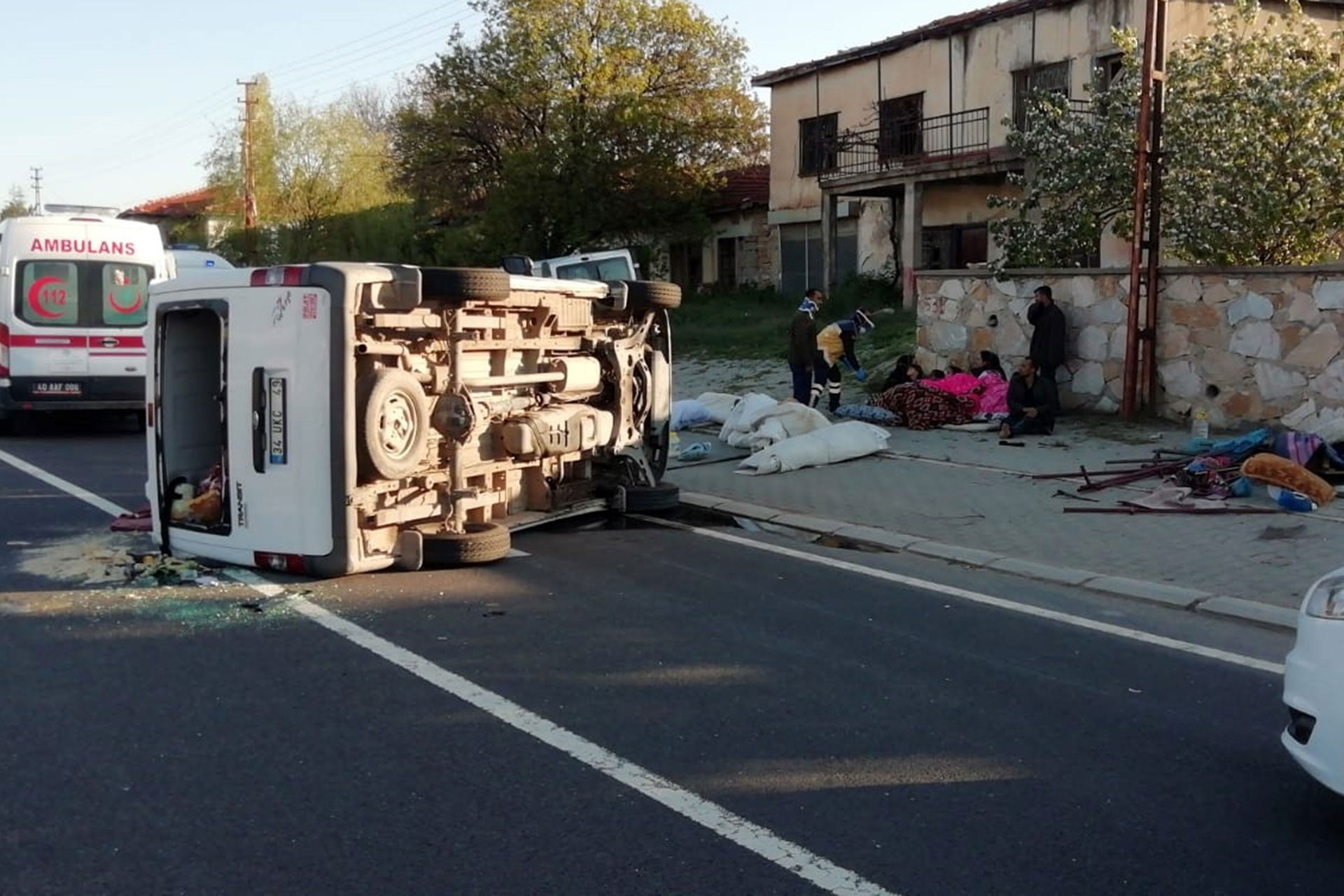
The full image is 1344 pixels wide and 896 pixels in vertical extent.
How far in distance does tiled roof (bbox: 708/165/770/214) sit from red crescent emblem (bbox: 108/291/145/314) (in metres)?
20.0

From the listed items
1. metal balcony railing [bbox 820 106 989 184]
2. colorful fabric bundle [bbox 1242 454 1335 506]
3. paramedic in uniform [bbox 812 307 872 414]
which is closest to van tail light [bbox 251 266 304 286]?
colorful fabric bundle [bbox 1242 454 1335 506]

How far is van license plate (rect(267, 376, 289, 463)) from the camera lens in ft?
24.5

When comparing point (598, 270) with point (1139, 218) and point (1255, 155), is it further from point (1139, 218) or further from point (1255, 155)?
point (1255, 155)

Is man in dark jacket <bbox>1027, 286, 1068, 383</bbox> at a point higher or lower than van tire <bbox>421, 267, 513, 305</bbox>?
lower

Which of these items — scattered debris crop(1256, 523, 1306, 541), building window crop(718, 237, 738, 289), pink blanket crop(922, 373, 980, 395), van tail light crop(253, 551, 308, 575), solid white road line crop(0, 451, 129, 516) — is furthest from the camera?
building window crop(718, 237, 738, 289)

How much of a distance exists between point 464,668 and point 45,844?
221cm

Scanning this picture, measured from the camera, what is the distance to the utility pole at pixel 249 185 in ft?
143

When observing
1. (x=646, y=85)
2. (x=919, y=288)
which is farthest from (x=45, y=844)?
(x=646, y=85)

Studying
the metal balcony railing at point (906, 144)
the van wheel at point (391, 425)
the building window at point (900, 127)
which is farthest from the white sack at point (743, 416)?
the building window at point (900, 127)

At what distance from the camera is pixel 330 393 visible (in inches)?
287

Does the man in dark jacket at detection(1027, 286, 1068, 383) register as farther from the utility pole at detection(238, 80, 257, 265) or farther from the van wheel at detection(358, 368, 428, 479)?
the utility pole at detection(238, 80, 257, 265)

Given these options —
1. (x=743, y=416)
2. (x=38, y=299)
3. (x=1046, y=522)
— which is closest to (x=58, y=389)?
(x=38, y=299)

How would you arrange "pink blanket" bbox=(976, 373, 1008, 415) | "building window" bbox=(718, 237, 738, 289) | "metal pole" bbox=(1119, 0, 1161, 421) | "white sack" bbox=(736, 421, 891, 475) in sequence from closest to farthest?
"white sack" bbox=(736, 421, 891, 475), "metal pole" bbox=(1119, 0, 1161, 421), "pink blanket" bbox=(976, 373, 1008, 415), "building window" bbox=(718, 237, 738, 289)

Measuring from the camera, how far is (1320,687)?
13.8 ft
